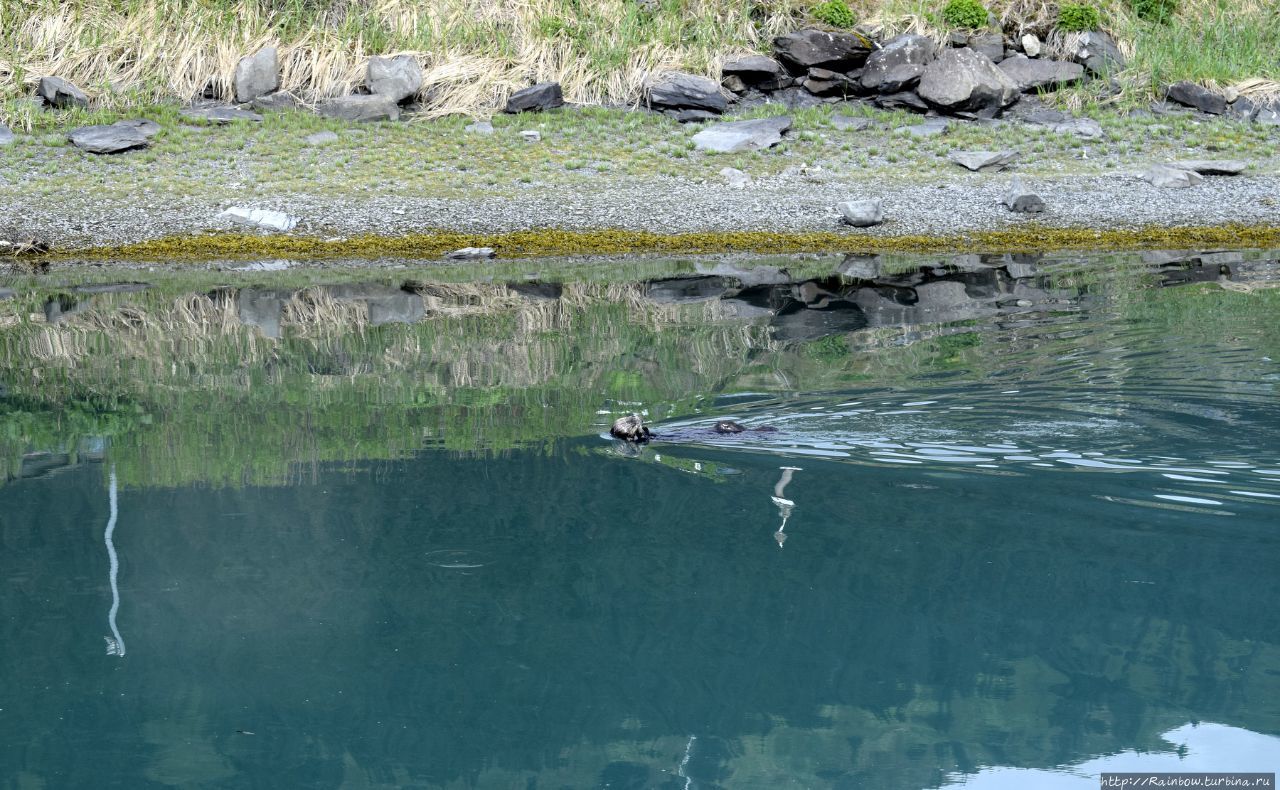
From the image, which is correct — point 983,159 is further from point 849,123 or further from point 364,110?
point 364,110

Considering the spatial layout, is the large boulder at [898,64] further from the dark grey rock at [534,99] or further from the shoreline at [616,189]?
the dark grey rock at [534,99]

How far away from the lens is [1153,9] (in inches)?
705

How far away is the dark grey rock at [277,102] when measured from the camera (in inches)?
616

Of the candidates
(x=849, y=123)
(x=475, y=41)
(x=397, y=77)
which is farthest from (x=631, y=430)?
(x=475, y=41)

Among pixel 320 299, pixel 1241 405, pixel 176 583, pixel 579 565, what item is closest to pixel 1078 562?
pixel 579 565

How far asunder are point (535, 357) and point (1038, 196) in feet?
24.6

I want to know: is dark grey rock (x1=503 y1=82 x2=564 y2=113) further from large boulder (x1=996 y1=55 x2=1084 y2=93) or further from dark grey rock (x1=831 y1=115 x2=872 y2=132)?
large boulder (x1=996 y1=55 x2=1084 y2=93)

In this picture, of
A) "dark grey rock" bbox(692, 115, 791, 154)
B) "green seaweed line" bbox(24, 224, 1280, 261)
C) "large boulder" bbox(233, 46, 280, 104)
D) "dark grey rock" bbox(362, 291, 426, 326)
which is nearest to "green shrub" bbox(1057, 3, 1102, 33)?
"dark grey rock" bbox(692, 115, 791, 154)

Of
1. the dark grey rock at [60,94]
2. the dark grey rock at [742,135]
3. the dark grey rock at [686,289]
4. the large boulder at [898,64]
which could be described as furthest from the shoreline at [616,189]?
Result: the dark grey rock at [686,289]

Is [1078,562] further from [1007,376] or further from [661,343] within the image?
[661,343]

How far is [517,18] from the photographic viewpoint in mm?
16969

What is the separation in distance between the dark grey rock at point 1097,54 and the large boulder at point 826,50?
9.41ft

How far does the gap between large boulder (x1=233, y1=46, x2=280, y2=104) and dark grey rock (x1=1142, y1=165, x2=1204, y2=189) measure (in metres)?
10.4

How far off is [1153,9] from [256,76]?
12101mm
